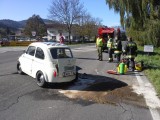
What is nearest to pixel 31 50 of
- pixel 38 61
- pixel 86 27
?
pixel 38 61

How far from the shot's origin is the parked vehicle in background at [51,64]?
9.81m

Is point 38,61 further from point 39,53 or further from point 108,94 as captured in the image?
point 108,94

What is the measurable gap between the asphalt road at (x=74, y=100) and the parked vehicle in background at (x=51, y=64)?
1.07 feet

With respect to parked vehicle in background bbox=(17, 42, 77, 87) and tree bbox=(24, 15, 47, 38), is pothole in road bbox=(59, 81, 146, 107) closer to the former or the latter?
parked vehicle in background bbox=(17, 42, 77, 87)

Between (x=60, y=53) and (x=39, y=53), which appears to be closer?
(x=60, y=53)

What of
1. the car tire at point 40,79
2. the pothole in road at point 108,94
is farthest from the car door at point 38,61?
the pothole in road at point 108,94

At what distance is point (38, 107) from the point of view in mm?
7312

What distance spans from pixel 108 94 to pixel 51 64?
2302 millimetres

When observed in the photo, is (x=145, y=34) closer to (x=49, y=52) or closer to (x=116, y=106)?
(x=49, y=52)

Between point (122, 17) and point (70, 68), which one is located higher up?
point (122, 17)

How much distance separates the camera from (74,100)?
812cm

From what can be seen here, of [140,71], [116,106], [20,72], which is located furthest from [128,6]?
[116,106]

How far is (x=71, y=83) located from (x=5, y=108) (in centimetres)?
383

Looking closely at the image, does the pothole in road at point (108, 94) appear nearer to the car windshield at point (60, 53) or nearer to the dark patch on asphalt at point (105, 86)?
the dark patch on asphalt at point (105, 86)
